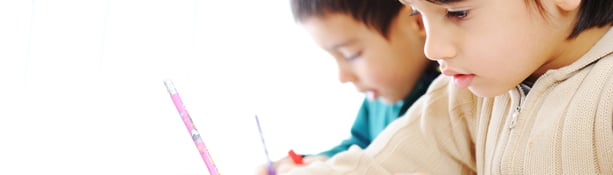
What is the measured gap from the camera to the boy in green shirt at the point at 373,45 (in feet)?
3.17

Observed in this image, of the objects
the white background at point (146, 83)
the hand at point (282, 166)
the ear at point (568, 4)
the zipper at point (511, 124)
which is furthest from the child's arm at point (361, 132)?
the ear at point (568, 4)

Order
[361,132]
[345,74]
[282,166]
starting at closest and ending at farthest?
1. [282,166]
2. [345,74]
3. [361,132]

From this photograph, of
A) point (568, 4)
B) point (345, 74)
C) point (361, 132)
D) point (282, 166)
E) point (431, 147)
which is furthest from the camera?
point (361, 132)

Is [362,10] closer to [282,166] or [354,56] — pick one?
[354,56]

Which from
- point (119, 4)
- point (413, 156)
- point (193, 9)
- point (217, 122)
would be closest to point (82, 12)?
point (119, 4)

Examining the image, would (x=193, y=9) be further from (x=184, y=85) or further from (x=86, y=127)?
(x=86, y=127)

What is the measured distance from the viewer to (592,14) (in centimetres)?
65

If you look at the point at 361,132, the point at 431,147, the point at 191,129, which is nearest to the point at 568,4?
the point at 431,147

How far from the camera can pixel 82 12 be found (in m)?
0.91

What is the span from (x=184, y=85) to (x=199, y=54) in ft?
0.17

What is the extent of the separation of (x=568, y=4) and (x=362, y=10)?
39cm

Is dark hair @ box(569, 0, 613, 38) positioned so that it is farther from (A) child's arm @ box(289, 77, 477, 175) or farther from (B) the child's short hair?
(A) child's arm @ box(289, 77, 477, 175)

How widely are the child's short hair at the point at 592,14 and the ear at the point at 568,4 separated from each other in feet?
0.10

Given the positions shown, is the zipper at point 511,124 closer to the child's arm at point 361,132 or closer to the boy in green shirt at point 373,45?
the boy in green shirt at point 373,45
